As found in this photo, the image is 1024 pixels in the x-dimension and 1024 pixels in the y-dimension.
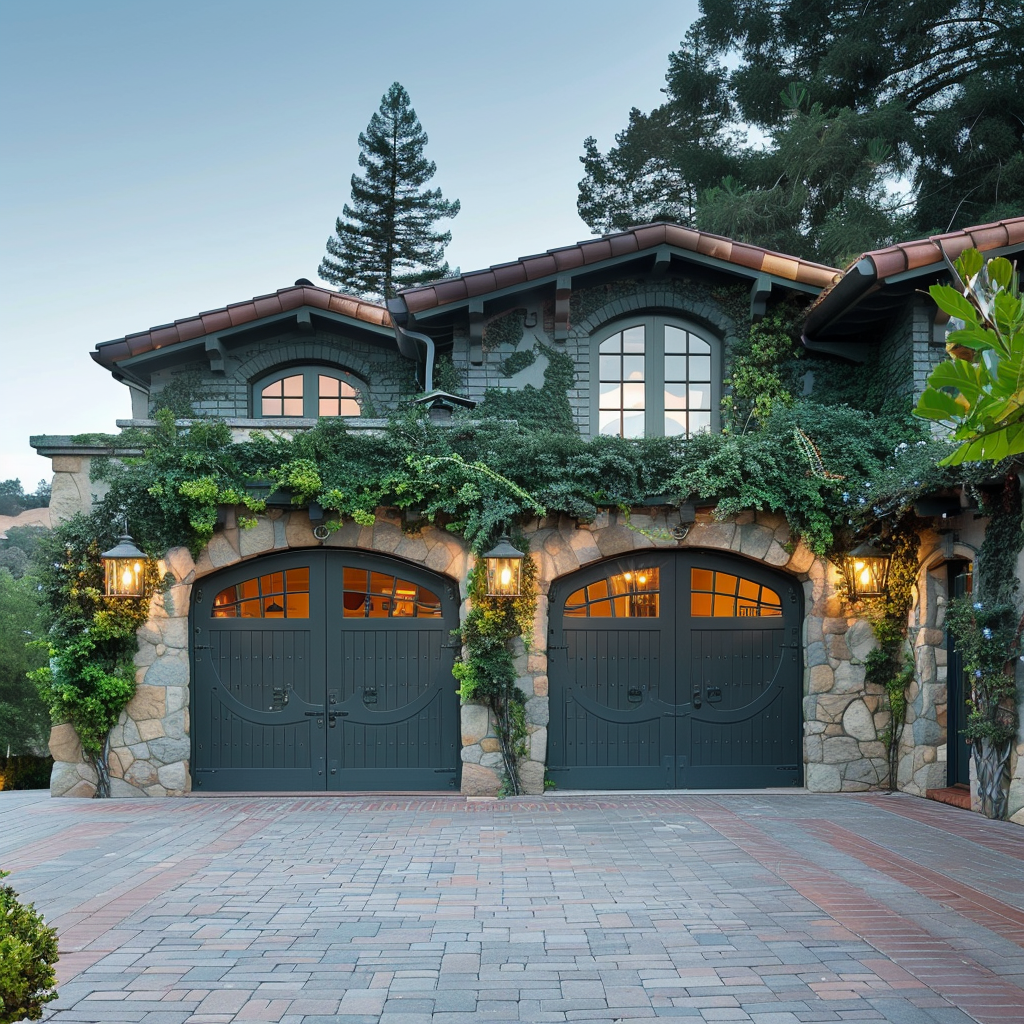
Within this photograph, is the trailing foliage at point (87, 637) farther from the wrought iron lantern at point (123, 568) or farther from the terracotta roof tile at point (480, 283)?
the terracotta roof tile at point (480, 283)

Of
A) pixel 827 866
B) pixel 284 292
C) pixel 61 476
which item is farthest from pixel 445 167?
pixel 827 866

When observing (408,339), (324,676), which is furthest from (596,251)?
(324,676)

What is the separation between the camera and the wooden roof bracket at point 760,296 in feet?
32.1

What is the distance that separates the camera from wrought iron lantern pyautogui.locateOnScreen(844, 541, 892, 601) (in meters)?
8.53

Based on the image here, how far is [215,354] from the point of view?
11.0m

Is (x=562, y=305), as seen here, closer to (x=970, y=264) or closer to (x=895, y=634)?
(x=895, y=634)

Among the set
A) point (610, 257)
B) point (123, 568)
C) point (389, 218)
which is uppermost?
point (389, 218)

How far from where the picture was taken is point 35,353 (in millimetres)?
28641

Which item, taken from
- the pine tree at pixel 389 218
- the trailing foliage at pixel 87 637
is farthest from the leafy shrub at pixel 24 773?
the pine tree at pixel 389 218

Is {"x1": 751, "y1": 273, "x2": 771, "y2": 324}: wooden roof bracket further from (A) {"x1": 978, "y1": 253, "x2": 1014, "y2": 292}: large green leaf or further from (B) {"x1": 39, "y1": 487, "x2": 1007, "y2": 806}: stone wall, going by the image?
(A) {"x1": 978, "y1": 253, "x2": 1014, "y2": 292}: large green leaf

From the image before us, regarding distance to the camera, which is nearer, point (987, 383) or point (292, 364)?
point (987, 383)

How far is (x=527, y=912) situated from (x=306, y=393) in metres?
7.92

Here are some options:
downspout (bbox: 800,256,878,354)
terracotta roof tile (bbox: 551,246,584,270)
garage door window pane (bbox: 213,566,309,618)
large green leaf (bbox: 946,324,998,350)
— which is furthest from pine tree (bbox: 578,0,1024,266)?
large green leaf (bbox: 946,324,998,350)

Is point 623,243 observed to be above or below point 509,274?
above
